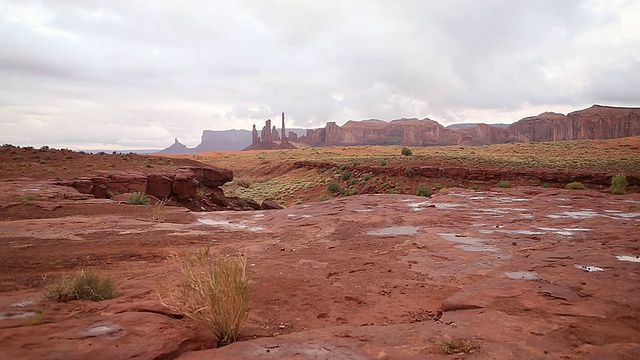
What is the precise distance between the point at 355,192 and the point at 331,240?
1767 centimetres

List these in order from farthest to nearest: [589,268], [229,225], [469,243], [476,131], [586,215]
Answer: [476,131], [229,225], [586,215], [469,243], [589,268]

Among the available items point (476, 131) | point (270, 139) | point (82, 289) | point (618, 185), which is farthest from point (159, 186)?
point (476, 131)

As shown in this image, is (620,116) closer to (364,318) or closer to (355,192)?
(355,192)

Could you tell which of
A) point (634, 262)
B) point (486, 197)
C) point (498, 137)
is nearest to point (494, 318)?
point (634, 262)

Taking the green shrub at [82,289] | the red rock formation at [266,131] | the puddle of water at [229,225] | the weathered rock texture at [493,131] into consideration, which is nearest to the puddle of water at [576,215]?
the puddle of water at [229,225]

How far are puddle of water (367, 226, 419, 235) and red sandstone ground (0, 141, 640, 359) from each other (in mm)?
46

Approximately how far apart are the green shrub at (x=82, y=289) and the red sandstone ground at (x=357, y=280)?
19 cm

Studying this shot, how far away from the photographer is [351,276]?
5.93 m

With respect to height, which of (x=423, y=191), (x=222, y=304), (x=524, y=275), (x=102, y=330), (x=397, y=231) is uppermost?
(x=222, y=304)

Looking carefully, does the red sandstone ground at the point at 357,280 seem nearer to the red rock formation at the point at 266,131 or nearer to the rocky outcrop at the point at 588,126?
the rocky outcrop at the point at 588,126

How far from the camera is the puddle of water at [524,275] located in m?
5.13

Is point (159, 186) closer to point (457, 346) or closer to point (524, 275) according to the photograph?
point (524, 275)

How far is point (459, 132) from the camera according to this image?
137 m

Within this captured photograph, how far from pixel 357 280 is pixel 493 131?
444 ft
